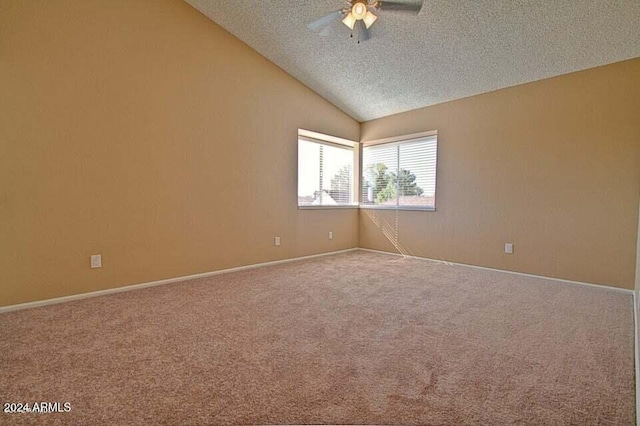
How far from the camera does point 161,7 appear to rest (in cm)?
325

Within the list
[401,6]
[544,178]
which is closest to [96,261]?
[401,6]

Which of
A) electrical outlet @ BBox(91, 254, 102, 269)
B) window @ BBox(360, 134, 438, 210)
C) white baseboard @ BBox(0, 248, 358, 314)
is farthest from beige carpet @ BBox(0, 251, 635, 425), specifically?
window @ BBox(360, 134, 438, 210)

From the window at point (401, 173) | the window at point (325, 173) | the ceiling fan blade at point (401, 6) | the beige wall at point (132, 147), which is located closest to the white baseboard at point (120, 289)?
the beige wall at point (132, 147)

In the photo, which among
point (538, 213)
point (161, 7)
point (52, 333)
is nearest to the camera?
point (52, 333)

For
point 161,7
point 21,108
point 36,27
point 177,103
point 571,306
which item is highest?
point 161,7

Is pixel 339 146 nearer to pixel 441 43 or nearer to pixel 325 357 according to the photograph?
pixel 441 43

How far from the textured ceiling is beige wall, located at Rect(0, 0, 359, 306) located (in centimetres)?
47

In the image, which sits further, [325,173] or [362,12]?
[325,173]

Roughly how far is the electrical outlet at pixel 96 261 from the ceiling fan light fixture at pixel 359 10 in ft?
10.5

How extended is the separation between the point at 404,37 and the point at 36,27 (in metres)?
3.39

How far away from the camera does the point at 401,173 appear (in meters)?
5.06

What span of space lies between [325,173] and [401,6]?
2951 mm

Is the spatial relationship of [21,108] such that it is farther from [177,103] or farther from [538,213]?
[538,213]

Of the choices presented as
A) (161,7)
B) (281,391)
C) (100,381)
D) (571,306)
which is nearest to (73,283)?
(100,381)
